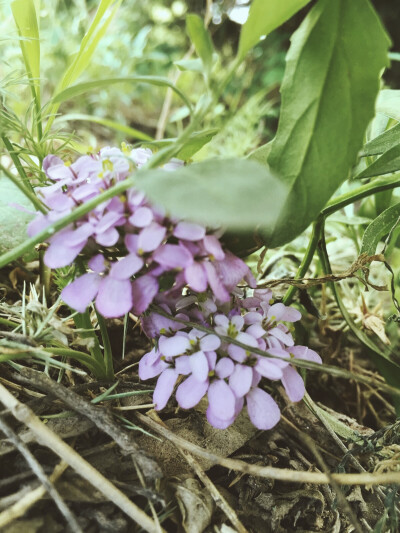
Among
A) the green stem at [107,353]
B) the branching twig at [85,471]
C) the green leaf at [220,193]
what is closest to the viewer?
the green leaf at [220,193]

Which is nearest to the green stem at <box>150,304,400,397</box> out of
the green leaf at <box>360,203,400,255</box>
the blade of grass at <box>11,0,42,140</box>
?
the green leaf at <box>360,203,400,255</box>

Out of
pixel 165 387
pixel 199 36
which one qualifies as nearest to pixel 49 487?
pixel 165 387

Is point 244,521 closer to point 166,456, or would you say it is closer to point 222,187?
point 166,456

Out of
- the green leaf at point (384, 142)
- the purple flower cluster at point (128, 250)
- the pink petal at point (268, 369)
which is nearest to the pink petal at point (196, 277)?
the purple flower cluster at point (128, 250)

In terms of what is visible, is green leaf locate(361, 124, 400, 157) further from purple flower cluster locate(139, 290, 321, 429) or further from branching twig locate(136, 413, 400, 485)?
branching twig locate(136, 413, 400, 485)

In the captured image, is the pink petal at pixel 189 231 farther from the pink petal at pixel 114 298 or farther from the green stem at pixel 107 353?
the green stem at pixel 107 353

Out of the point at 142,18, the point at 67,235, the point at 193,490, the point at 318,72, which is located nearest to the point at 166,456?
the point at 193,490
